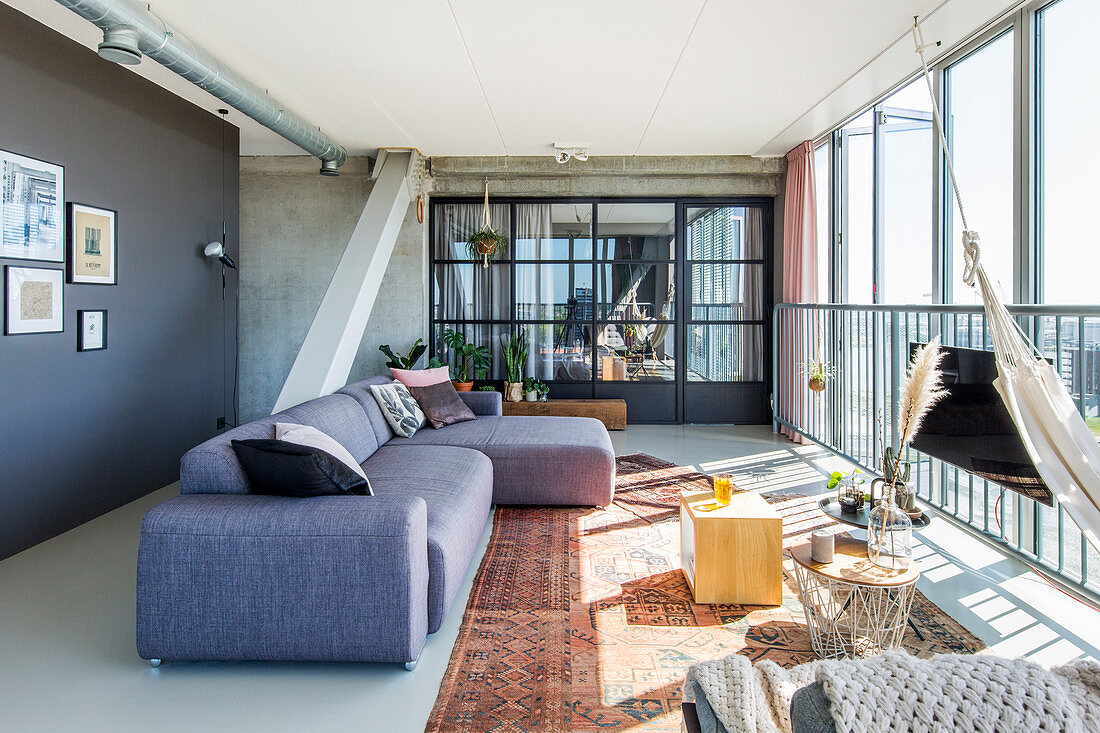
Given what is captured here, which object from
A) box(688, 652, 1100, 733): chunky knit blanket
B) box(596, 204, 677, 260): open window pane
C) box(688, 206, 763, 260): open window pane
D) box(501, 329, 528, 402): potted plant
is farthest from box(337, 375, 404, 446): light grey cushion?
box(688, 206, 763, 260): open window pane

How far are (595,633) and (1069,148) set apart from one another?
321cm

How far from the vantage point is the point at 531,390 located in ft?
23.9

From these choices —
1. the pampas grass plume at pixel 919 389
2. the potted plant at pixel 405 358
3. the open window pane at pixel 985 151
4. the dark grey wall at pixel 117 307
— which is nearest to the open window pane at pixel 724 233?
the potted plant at pixel 405 358

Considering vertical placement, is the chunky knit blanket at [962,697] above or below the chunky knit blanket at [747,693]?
above

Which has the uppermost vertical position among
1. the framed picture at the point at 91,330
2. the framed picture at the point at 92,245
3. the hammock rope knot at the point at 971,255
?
the framed picture at the point at 92,245

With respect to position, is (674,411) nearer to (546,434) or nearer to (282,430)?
(546,434)

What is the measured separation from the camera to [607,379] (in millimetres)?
7574

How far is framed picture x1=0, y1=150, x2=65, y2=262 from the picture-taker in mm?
3555

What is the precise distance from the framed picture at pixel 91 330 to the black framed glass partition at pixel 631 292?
352cm

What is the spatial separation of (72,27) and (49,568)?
117 inches

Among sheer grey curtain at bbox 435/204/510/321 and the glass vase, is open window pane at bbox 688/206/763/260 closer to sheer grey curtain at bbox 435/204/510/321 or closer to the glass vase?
sheer grey curtain at bbox 435/204/510/321

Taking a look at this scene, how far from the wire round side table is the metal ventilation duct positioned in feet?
12.5

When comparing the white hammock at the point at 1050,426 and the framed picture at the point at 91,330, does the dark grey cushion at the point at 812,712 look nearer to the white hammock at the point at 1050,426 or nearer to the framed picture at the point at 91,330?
the white hammock at the point at 1050,426

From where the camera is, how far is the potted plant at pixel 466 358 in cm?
728
